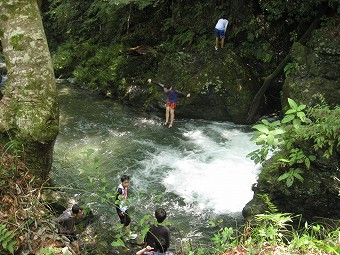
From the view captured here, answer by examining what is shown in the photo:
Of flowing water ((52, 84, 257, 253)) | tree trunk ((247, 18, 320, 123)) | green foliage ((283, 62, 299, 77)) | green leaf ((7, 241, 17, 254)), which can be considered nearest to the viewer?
green leaf ((7, 241, 17, 254))

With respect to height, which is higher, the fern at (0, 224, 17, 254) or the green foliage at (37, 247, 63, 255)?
the fern at (0, 224, 17, 254)

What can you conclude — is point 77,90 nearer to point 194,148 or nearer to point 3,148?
point 194,148

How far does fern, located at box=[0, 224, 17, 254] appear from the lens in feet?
11.9

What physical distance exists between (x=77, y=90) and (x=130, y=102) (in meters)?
3.06

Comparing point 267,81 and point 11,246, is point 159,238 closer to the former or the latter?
point 11,246

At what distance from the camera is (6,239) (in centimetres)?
369

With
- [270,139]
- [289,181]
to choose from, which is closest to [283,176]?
[289,181]

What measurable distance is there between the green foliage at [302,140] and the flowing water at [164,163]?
6.32 feet

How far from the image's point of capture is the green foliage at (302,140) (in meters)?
5.51

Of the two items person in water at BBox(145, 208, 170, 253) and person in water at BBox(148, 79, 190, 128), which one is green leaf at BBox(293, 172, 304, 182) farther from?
person in water at BBox(148, 79, 190, 128)

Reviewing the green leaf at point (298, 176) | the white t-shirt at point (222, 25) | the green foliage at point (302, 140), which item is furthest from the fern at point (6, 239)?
the white t-shirt at point (222, 25)

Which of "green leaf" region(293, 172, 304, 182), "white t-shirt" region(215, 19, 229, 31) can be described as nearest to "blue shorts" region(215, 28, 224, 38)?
"white t-shirt" region(215, 19, 229, 31)

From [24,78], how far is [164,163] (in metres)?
5.28

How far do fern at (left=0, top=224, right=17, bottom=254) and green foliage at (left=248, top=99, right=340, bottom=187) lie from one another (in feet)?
11.5
